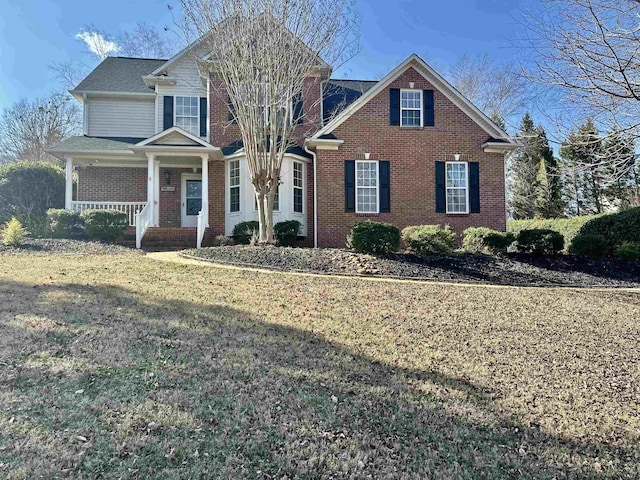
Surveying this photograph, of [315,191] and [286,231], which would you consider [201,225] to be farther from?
[315,191]

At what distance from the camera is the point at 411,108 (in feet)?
47.6

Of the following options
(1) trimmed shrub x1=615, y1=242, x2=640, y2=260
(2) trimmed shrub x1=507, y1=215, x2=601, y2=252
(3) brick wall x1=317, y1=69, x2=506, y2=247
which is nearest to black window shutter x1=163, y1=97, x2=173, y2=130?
(3) brick wall x1=317, y1=69, x2=506, y2=247

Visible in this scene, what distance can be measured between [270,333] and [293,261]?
4.91 meters

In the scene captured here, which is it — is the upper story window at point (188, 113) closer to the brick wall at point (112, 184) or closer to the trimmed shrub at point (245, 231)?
the brick wall at point (112, 184)

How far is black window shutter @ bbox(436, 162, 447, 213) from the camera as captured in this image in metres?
14.4

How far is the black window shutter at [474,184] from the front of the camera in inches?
568

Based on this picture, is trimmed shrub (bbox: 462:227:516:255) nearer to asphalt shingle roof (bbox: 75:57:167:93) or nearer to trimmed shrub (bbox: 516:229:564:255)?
trimmed shrub (bbox: 516:229:564:255)

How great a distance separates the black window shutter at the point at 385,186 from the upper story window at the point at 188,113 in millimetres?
7051

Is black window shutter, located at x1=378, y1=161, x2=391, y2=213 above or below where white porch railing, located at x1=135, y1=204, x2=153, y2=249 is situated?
above

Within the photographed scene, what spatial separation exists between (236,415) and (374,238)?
7.75 m

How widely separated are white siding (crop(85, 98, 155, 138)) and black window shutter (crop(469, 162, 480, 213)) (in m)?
11.8

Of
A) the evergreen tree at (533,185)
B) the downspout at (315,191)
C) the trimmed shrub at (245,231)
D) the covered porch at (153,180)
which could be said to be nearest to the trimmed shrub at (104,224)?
the covered porch at (153,180)

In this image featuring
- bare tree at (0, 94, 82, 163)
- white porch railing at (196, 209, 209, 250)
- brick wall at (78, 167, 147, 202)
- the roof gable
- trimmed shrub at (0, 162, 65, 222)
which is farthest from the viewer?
bare tree at (0, 94, 82, 163)

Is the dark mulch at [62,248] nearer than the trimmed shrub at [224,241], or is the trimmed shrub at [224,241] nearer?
the dark mulch at [62,248]
